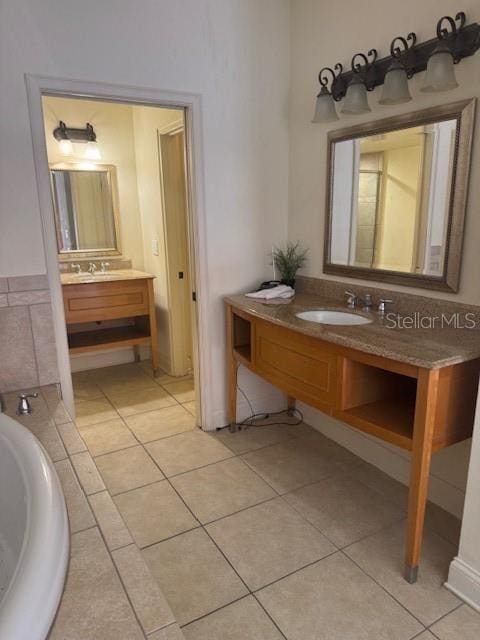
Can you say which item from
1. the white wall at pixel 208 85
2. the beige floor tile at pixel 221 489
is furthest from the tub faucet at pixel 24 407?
the beige floor tile at pixel 221 489

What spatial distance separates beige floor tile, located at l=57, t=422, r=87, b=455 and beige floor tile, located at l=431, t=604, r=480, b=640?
1.37m

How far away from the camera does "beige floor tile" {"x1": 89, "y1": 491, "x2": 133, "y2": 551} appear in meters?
1.17

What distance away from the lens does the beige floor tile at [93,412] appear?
2.98 meters

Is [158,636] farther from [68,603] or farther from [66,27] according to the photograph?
[66,27]

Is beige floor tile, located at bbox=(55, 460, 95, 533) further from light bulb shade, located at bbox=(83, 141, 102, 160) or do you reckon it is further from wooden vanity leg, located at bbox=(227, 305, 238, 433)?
light bulb shade, located at bbox=(83, 141, 102, 160)

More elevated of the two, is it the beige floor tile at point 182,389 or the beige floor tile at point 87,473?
the beige floor tile at point 87,473

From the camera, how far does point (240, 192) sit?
8.51ft

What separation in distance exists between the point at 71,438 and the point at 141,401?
161 cm

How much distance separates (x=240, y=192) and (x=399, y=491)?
186 cm

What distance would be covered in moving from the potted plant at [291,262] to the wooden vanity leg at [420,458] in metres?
1.37

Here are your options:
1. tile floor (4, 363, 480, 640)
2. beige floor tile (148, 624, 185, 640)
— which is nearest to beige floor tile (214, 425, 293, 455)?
tile floor (4, 363, 480, 640)

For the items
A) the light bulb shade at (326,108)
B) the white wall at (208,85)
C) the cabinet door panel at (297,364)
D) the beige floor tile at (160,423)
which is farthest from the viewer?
the beige floor tile at (160,423)

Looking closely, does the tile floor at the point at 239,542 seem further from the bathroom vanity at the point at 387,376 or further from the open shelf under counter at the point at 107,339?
the open shelf under counter at the point at 107,339

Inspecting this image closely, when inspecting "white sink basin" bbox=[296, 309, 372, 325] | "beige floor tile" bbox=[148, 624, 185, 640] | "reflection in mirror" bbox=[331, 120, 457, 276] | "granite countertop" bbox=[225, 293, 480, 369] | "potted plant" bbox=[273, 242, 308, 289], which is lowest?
"beige floor tile" bbox=[148, 624, 185, 640]
